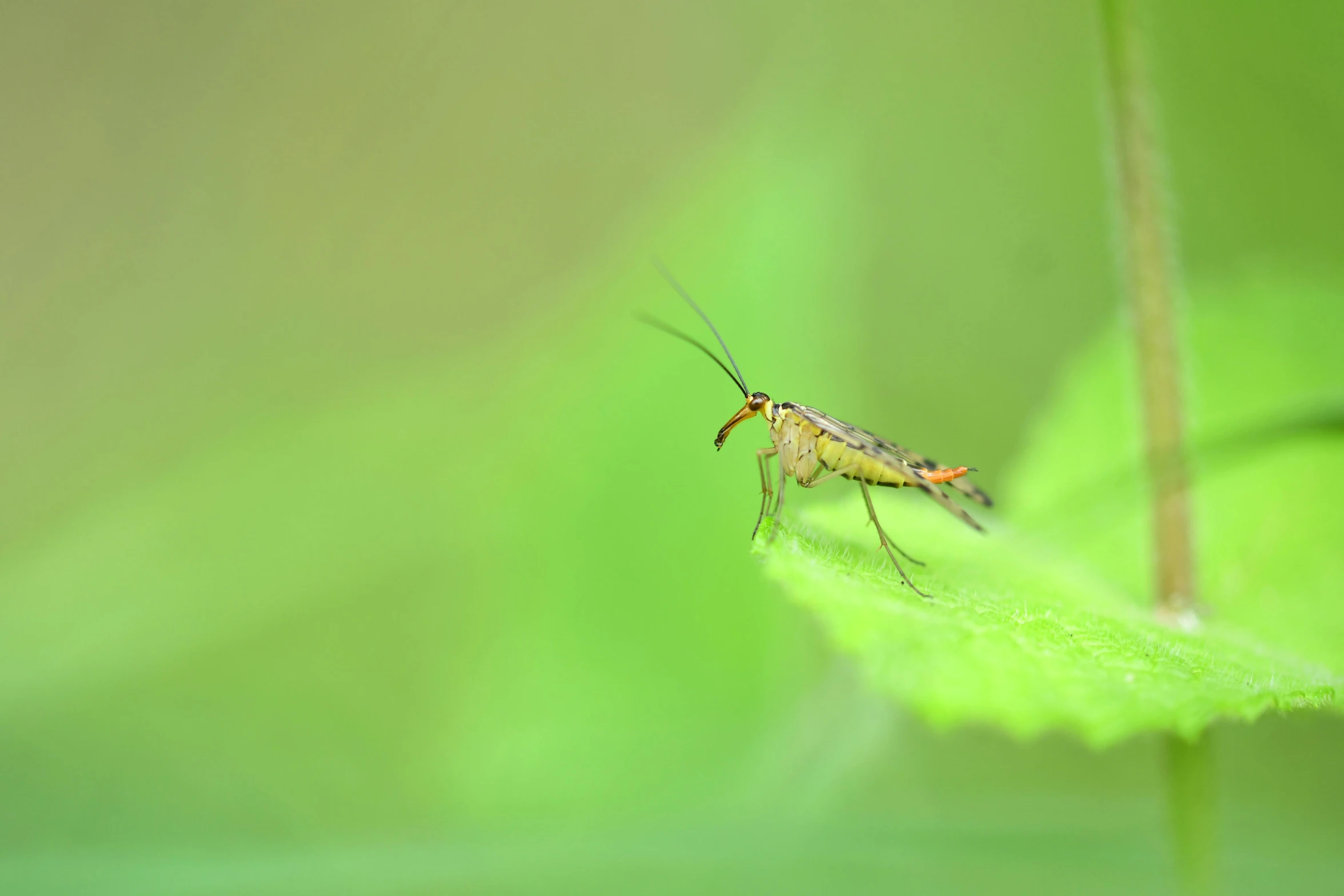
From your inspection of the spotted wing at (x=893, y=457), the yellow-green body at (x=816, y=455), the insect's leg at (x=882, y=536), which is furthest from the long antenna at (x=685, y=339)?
the insect's leg at (x=882, y=536)

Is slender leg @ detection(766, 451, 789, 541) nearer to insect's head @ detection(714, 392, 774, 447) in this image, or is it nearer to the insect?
the insect

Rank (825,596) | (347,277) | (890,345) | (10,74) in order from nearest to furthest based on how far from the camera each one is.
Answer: (825,596) < (890,345) < (347,277) < (10,74)

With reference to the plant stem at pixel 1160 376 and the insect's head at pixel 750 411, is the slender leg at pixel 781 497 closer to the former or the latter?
the insect's head at pixel 750 411

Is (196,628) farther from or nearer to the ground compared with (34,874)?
farther from the ground

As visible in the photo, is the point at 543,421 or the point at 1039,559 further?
the point at 543,421

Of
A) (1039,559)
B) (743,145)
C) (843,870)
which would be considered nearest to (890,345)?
(743,145)

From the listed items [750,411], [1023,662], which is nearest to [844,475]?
[750,411]

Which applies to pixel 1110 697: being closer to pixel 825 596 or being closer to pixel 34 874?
pixel 825 596

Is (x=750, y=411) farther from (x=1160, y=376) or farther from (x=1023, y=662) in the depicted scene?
(x=1023, y=662)

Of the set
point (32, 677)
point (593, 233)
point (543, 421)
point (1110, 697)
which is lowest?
point (1110, 697)
